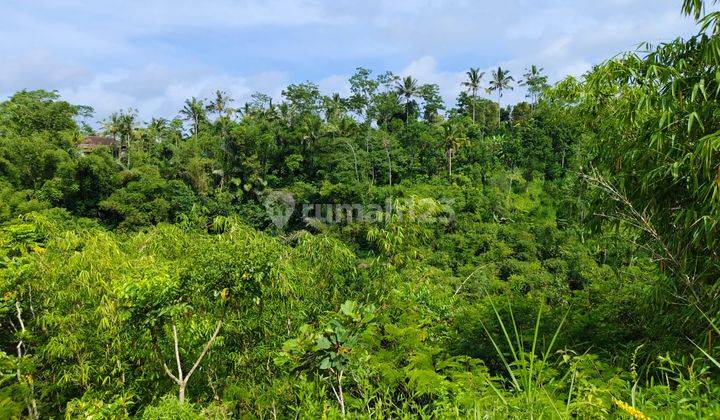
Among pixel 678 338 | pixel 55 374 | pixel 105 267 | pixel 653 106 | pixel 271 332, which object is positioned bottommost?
pixel 55 374

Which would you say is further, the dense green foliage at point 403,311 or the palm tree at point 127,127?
the palm tree at point 127,127

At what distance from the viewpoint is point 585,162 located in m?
3.38

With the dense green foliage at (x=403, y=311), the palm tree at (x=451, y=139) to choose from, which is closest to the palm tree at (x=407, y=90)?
the palm tree at (x=451, y=139)

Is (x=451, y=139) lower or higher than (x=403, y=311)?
higher

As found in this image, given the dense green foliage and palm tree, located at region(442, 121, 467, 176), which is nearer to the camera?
the dense green foliage

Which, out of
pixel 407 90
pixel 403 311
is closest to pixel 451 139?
pixel 407 90

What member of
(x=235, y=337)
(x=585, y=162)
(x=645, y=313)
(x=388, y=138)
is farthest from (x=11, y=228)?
(x=388, y=138)

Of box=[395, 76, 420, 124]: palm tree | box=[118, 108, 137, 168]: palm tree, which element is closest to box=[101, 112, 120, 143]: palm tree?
box=[118, 108, 137, 168]: palm tree

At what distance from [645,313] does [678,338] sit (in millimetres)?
410

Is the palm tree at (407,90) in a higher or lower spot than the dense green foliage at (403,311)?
higher

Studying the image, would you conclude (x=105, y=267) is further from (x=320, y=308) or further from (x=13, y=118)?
(x=13, y=118)

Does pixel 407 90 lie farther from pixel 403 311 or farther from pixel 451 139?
pixel 403 311

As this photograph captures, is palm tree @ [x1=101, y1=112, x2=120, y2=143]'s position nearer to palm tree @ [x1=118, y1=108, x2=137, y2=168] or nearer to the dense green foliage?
palm tree @ [x1=118, y1=108, x2=137, y2=168]

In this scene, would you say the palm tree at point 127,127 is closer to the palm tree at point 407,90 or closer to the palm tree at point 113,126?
the palm tree at point 113,126
